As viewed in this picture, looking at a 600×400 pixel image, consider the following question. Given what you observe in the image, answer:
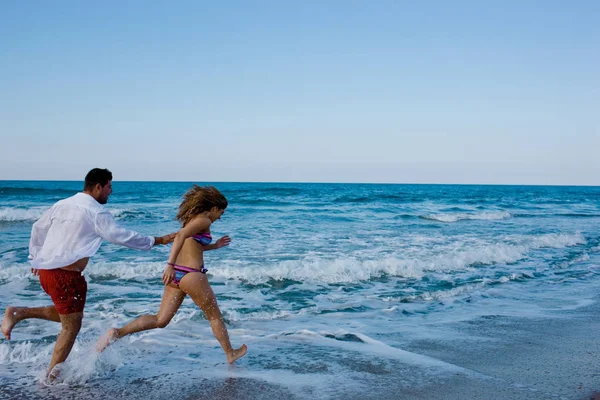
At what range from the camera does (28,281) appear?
8.59m

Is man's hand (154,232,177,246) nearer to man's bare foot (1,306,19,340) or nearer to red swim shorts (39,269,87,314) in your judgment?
red swim shorts (39,269,87,314)

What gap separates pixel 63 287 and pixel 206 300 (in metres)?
1.11

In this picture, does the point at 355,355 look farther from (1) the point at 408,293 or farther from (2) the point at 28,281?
(2) the point at 28,281

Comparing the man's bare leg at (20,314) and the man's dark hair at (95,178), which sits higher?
the man's dark hair at (95,178)

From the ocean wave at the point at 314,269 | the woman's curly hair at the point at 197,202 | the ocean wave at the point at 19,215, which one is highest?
the woman's curly hair at the point at 197,202

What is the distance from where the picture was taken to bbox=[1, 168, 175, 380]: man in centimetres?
385

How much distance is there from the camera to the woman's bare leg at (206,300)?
4180mm

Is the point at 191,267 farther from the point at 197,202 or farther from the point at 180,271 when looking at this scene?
the point at 197,202

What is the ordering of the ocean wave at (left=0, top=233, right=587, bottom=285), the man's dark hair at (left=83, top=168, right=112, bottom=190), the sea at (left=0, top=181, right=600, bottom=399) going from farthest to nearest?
the ocean wave at (left=0, top=233, right=587, bottom=285)
the sea at (left=0, top=181, right=600, bottom=399)
the man's dark hair at (left=83, top=168, right=112, bottom=190)

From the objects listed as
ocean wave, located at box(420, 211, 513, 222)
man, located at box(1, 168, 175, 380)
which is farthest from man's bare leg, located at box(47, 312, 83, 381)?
ocean wave, located at box(420, 211, 513, 222)

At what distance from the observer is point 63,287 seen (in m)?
3.88

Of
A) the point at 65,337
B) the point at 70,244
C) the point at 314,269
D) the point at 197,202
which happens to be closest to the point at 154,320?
the point at 65,337

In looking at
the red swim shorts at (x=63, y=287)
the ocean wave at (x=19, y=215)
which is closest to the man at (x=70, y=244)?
the red swim shorts at (x=63, y=287)

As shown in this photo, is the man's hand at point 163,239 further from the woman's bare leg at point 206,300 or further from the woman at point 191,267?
the woman's bare leg at point 206,300
